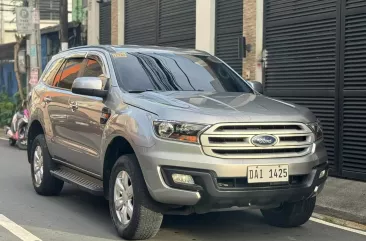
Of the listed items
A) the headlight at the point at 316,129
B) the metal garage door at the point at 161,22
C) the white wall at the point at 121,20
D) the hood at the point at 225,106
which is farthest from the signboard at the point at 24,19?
the headlight at the point at 316,129

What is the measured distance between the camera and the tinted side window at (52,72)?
338 inches

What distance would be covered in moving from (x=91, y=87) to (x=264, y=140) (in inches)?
Result: 76.4

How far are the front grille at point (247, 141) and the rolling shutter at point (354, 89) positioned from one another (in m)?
4.43

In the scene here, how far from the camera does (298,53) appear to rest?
1138 centimetres

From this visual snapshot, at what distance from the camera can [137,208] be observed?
5805 mm

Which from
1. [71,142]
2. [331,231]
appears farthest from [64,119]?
[331,231]

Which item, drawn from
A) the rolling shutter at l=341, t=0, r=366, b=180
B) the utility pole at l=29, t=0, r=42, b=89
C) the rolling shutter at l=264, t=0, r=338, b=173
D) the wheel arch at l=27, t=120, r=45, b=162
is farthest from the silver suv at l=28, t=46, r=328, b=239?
the utility pole at l=29, t=0, r=42, b=89

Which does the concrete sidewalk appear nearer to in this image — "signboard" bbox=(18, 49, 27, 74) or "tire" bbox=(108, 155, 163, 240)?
"tire" bbox=(108, 155, 163, 240)

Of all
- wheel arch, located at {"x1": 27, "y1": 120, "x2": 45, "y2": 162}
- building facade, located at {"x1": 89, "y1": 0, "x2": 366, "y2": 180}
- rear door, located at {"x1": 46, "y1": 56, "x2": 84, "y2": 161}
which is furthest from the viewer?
building facade, located at {"x1": 89, "y1": 0, "x2": 366, "y2": 180}

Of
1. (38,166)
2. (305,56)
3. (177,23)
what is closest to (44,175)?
(38,166)

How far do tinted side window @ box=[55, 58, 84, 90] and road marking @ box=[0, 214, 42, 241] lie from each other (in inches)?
70.7

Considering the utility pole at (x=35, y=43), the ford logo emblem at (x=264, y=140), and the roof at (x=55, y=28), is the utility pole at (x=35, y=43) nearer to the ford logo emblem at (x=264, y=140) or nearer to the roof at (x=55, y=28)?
the roof at (x=55, y=28)

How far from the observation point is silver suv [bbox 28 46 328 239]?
5.56m

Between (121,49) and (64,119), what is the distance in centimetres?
114
